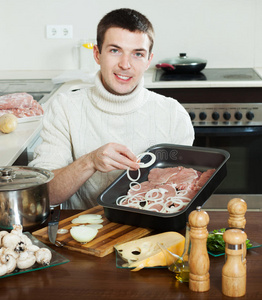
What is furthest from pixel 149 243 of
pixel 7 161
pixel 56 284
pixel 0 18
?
pixel 0 18

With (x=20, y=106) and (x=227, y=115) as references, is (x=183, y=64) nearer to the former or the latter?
(x=227, y=115)

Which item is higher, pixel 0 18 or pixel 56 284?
pixel 0 18

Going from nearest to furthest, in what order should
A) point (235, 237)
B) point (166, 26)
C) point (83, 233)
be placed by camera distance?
point (235, 237), point (83, 233), point (166, 26)

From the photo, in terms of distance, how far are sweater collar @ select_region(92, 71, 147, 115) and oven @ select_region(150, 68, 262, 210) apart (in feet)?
4.11

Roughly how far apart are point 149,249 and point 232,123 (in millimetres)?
2242

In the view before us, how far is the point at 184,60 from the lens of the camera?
147 inches

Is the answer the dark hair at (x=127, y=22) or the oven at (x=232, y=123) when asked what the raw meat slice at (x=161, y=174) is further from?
the oven at (x=232, y=123)

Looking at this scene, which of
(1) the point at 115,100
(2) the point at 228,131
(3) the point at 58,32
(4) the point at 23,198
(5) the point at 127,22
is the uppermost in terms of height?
(5) the point at 127,22

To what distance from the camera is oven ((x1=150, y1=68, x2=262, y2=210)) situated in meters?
3.46

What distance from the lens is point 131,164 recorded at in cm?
173

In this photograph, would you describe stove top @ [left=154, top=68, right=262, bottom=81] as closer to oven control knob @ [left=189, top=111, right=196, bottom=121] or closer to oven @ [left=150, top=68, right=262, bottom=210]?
oven @ [left=150, top=68, right=262, bottom=210]

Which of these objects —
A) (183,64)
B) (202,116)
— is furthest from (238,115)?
(183,64)

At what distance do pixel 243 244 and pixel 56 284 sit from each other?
439mm

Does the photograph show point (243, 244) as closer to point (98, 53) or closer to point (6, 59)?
point (98, 53)
